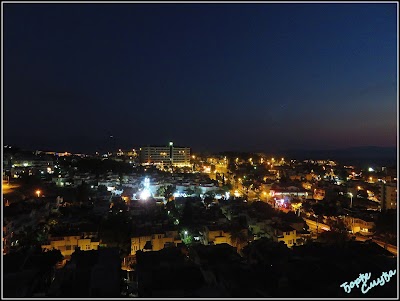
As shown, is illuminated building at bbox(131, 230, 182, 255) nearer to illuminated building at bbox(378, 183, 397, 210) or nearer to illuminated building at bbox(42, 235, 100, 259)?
illuminated building at bbox(42, 235, 100, 259)

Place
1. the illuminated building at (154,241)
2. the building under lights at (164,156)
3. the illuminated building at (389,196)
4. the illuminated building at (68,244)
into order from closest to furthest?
the illuminated building at (68,244) < the illuminated building at (154,241) < the illuminated building at (389,196) < the building under lights at (164,156)

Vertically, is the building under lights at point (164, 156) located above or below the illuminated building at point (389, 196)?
above

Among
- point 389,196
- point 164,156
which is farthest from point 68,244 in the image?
point 164,156

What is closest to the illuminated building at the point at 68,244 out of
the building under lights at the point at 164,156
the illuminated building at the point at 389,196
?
the illuminated building at the point at 389,196

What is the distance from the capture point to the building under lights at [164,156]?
28984 mm

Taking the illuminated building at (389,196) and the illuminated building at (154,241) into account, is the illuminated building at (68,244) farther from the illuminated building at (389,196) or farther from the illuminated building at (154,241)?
the illuminated building at (389,196)

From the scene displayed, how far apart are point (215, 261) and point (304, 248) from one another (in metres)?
1.70

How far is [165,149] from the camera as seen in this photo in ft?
96.8

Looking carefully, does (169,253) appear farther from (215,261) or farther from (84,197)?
(84,197)

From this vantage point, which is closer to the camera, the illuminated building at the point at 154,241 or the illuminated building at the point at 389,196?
the illuminated building at the point at 154,241

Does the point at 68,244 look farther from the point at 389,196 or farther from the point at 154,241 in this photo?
the point at 389,196

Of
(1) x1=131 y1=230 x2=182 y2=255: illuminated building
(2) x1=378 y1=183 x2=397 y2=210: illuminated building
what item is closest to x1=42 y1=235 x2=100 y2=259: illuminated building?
(1) x1=131 y1=230 x2=182 y2=255: illuminated building

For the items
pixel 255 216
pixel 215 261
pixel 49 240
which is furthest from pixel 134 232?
pixel 255 216

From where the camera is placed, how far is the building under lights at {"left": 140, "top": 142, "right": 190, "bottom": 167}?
28984 millimetres
